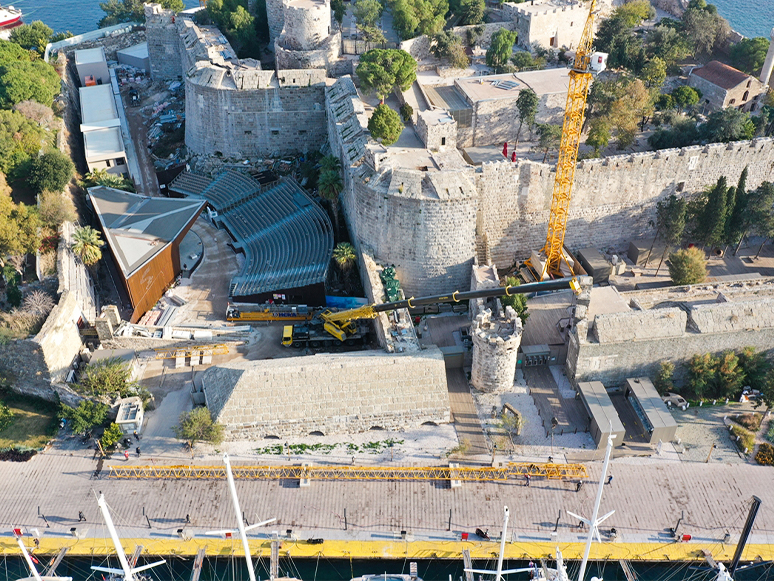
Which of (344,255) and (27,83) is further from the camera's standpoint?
(27,83)

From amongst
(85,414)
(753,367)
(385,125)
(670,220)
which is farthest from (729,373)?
(85,414)

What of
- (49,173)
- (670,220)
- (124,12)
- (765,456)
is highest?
(124,12)

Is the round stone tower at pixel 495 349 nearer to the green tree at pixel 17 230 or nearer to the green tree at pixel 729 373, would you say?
the green tree at pixel 729 373

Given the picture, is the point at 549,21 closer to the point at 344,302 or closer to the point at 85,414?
the point at 344,302

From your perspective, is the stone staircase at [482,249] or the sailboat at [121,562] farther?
the stone staircase at [482,249]

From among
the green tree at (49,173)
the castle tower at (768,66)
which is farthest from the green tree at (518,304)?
the green tree at (49,173)

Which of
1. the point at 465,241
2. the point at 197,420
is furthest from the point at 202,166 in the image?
the point at 197,420

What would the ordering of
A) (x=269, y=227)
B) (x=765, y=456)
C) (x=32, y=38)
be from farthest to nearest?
(x=32, y=38) < (x=269, y=227) < (x=765, y=456)
